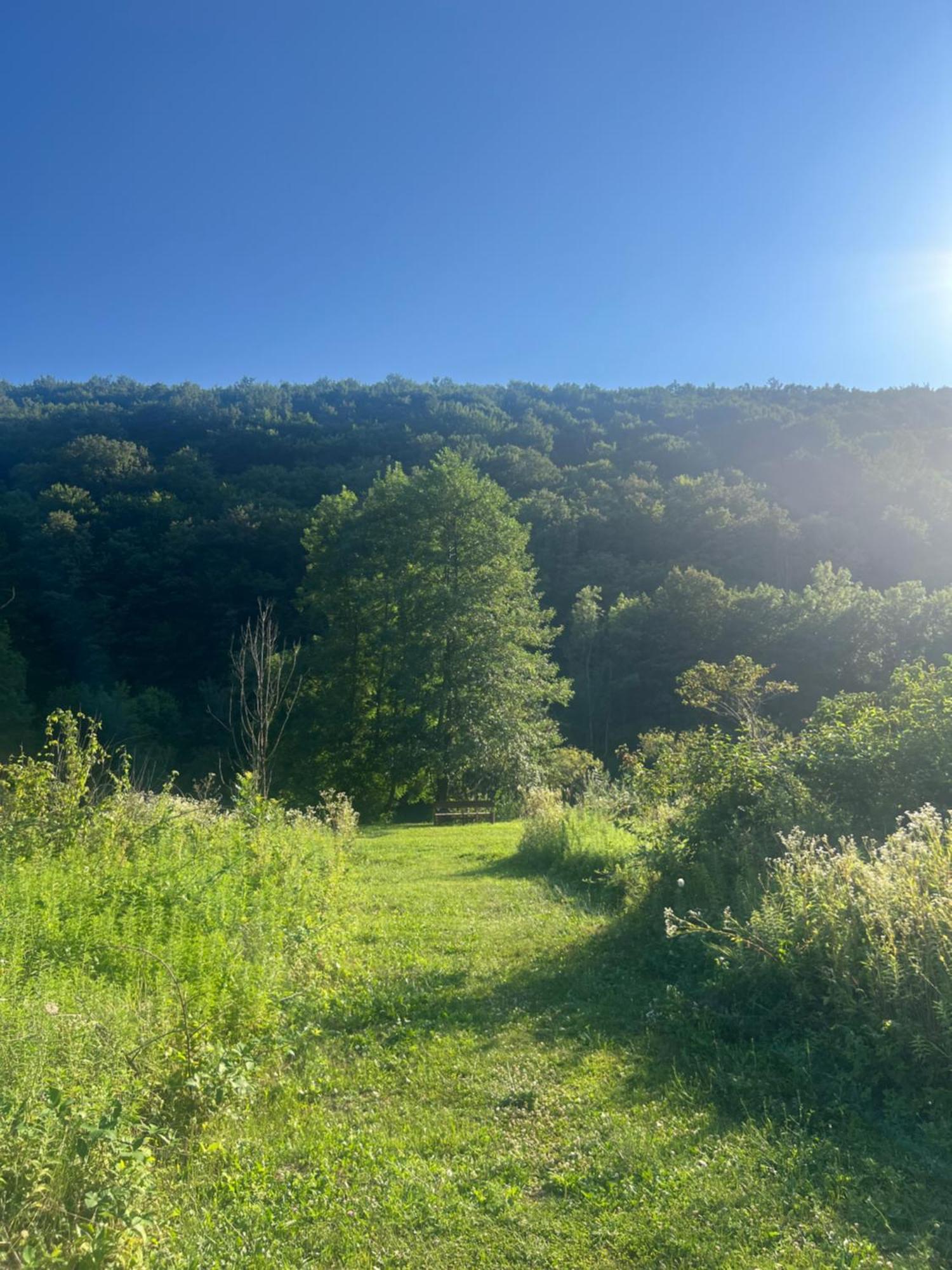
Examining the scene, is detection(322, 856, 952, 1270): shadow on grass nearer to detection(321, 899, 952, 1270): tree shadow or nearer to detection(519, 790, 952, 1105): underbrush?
detection(321, 899, 952, 1270): tree shadow

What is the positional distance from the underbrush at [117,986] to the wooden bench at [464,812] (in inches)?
575

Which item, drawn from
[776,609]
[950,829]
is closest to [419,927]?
[950,829]

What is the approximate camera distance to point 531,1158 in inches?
129

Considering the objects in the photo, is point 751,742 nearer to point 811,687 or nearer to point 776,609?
point 811,687

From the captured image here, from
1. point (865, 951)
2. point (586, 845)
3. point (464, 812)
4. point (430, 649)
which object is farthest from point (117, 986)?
point (430, 649)

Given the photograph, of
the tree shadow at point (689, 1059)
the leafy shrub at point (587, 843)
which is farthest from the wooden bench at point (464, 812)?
the tree shadow at point (689, 1059)

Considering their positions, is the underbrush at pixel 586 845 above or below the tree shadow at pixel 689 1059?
below

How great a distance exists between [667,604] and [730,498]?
498 inches

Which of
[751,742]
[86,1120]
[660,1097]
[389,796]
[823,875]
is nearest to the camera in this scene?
[86,1120]

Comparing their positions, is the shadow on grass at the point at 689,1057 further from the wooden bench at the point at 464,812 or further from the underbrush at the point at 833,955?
the wooden bench at the point at 464,812

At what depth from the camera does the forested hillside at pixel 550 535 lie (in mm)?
42281

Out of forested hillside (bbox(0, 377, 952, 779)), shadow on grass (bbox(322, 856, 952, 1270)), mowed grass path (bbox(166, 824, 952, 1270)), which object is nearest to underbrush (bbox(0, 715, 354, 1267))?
mowed grass path (bbox(166, 824, 952, 1270))

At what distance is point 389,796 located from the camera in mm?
30016

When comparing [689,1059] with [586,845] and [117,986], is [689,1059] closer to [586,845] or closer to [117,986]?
[117,986]
